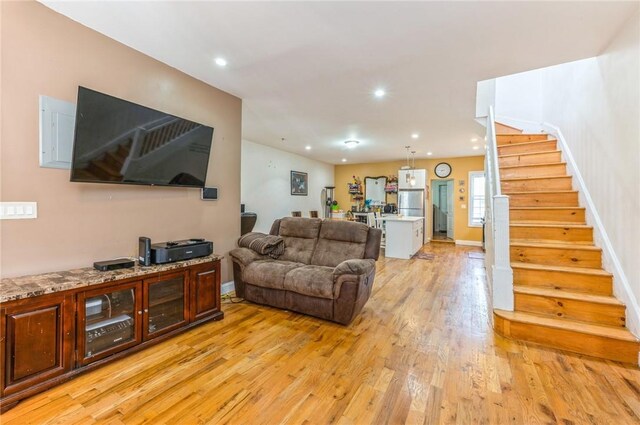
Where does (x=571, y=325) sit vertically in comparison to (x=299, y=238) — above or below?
below

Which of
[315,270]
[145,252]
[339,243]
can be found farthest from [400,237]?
[145,252]

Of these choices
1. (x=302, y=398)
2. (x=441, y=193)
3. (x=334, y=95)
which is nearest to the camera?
(x=302, y=398)

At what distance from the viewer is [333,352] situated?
7.70 feet

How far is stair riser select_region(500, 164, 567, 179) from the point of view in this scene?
12.3ft

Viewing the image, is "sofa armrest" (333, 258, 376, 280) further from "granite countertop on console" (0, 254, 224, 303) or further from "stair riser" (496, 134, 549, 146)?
"stair riser" (496, 134, 549, 146)

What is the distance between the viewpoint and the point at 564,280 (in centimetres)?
274

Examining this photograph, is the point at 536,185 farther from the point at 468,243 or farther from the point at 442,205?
the point at 442,205

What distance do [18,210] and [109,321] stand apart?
1.02 metres

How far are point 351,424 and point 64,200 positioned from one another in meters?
2.64

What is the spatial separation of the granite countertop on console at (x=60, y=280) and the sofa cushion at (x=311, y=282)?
1180 mm

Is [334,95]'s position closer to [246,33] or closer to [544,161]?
[246,33]

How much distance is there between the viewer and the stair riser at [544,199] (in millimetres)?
3371

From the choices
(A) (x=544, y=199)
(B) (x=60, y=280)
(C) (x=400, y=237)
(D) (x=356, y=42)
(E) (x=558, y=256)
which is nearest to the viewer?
(B) (x=60, y=280)

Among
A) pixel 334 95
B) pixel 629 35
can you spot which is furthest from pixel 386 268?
pixel 629 35
